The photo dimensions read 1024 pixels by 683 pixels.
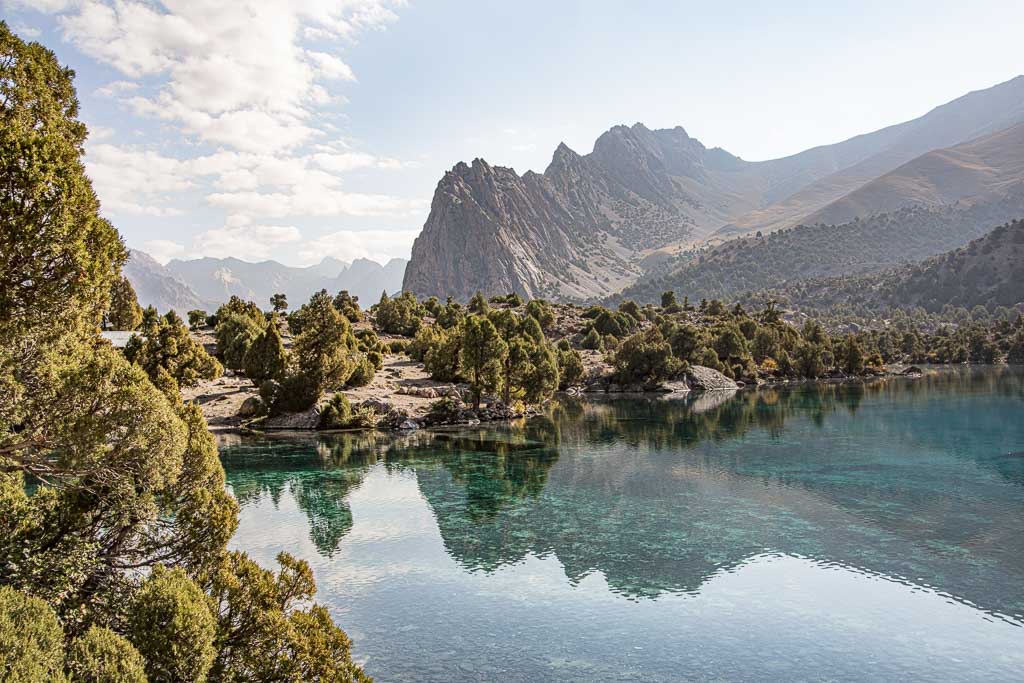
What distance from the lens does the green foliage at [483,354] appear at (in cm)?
7138

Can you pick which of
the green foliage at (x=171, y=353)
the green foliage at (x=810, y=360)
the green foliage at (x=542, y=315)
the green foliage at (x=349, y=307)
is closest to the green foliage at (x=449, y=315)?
Result: the green foliage at (x=542, y=315)

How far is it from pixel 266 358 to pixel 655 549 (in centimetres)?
5076

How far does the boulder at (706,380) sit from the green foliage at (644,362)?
512 cm

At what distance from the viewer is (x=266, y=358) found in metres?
69.1

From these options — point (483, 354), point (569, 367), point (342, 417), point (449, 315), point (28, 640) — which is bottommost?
point (342, 417)

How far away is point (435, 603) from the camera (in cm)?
2528

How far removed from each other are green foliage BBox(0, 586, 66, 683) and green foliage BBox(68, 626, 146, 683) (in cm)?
33

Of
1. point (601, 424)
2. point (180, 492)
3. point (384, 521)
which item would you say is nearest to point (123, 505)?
point (180, 492)

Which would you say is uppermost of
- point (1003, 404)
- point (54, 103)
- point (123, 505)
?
point (54, 103)

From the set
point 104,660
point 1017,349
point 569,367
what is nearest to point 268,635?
point 104,660

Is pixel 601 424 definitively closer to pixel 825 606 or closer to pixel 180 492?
pixel 825 606

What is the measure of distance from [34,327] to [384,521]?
25983 mm

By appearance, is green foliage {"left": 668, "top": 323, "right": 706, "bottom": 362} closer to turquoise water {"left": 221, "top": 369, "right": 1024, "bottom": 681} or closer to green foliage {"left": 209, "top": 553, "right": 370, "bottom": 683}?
turquoise water {"left": 221, "top": 369, "right": 1024, "bottom": 681}

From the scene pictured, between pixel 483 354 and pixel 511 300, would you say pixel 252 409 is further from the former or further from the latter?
pixel 511 300
